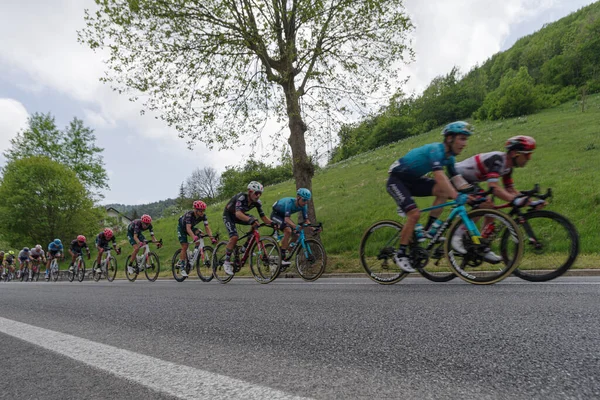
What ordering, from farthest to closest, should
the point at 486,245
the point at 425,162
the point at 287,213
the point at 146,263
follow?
the point at 146,263 → the point at 287,213 → the point at 425,162 → the point at 486,245

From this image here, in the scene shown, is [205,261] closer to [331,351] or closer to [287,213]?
[287,213]

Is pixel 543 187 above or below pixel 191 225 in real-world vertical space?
above

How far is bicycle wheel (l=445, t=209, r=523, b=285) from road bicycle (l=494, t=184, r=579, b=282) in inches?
11.3

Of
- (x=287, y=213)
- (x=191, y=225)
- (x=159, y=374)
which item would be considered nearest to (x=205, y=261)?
(x=191, y=225)

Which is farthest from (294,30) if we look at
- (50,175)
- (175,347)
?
(50,175)

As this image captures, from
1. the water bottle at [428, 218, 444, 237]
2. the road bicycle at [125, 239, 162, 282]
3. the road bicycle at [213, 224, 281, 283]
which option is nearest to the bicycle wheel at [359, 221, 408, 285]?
the water bottle at [428, 218, 444, 237]

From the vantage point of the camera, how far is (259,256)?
26.8ft

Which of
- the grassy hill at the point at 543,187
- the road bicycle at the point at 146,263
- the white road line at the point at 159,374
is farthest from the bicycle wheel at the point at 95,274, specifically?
the white road line at the point at 159,374

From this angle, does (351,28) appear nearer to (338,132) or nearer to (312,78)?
(312,78)

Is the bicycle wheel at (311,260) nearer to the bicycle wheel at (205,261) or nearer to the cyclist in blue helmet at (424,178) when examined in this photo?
the cyclist in blue helmet at (424,178)

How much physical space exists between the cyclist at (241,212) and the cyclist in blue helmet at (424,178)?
367 centimetres

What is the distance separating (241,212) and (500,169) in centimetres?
538

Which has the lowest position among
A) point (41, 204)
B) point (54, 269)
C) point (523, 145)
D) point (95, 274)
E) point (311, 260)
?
point (95, 274)

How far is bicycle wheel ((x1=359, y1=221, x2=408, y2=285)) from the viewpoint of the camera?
557 centimetres
